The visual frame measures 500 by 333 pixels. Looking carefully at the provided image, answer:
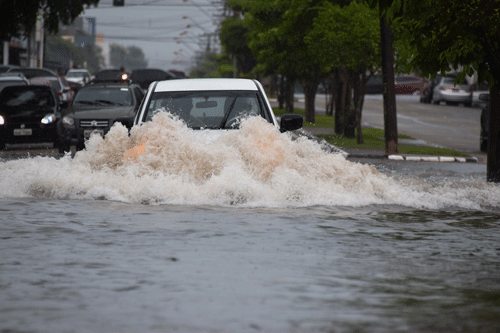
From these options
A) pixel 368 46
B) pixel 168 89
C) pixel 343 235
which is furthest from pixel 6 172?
pixel 368 46

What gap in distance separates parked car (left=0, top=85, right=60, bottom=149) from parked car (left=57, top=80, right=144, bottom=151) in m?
0.66

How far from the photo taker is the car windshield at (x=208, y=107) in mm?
11781

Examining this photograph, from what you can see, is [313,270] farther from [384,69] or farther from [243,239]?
[384,69]

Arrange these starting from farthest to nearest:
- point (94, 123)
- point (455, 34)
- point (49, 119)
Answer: point (49, 119), point (94, 123), point (455, 34)

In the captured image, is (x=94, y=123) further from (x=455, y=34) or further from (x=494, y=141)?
(x=455, y=34)

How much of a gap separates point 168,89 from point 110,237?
355 cm

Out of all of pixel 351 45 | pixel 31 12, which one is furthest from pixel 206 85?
pixel 31 12

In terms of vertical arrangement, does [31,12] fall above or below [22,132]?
above

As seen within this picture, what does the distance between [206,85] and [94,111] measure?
33.6 ft

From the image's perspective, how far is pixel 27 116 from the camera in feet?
73.7

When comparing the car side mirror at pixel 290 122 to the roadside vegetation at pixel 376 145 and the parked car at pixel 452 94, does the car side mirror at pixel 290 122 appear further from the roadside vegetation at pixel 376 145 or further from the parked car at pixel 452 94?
the parked car at pixel 452 94

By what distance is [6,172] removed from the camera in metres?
13.7

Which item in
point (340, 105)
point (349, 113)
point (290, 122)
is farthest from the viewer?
point (340, 105)

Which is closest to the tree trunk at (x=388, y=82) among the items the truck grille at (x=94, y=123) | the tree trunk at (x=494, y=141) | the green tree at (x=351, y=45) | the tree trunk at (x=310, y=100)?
the green tree at (x=351, y=45)
